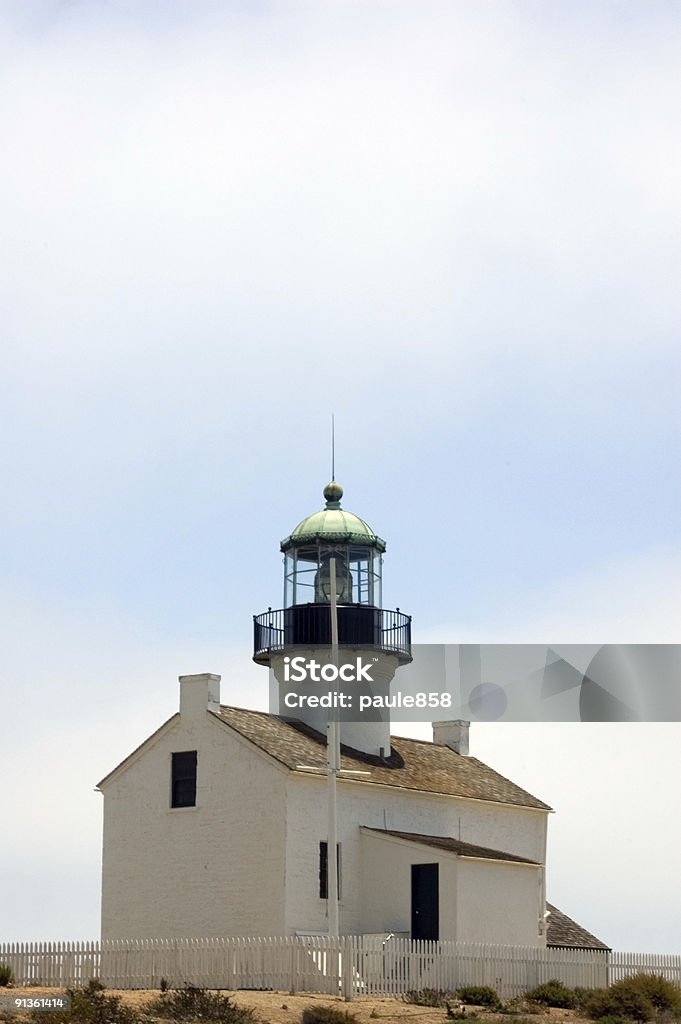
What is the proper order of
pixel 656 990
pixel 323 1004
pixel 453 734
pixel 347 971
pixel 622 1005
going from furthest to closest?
1. pixel 453 734
2. pixel 656 990
3. pixel 622 1005
4. pixel 347 971
5. pixel 323 1004

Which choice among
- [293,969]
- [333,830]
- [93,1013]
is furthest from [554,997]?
[93,1013]

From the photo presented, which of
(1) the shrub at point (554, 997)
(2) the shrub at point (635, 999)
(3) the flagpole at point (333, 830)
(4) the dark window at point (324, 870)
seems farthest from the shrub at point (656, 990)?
(4) the dark window at point (324, 870)

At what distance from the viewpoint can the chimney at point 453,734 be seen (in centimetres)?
4588

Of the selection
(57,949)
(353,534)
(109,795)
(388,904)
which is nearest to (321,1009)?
(57,949)

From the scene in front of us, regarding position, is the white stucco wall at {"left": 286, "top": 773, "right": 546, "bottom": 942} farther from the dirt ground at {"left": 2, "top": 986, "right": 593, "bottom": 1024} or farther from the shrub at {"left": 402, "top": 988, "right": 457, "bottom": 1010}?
the dirt ground at {"left": 2, "top": 986, "right": 593, "bottom": 1024}

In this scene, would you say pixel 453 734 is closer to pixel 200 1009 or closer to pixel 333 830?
pixel 333 830

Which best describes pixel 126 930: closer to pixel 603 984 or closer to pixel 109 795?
pixel 109 795

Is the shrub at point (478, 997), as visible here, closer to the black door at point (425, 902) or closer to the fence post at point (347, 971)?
the fence post at point (347, 971)

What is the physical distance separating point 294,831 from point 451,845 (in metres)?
4.31

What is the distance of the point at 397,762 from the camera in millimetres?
41062

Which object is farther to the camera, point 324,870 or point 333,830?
point 324,870

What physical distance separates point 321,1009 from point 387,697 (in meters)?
16.1

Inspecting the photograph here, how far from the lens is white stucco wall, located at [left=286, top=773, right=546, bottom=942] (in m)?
35.5

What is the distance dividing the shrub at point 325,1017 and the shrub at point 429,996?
12.7ft
